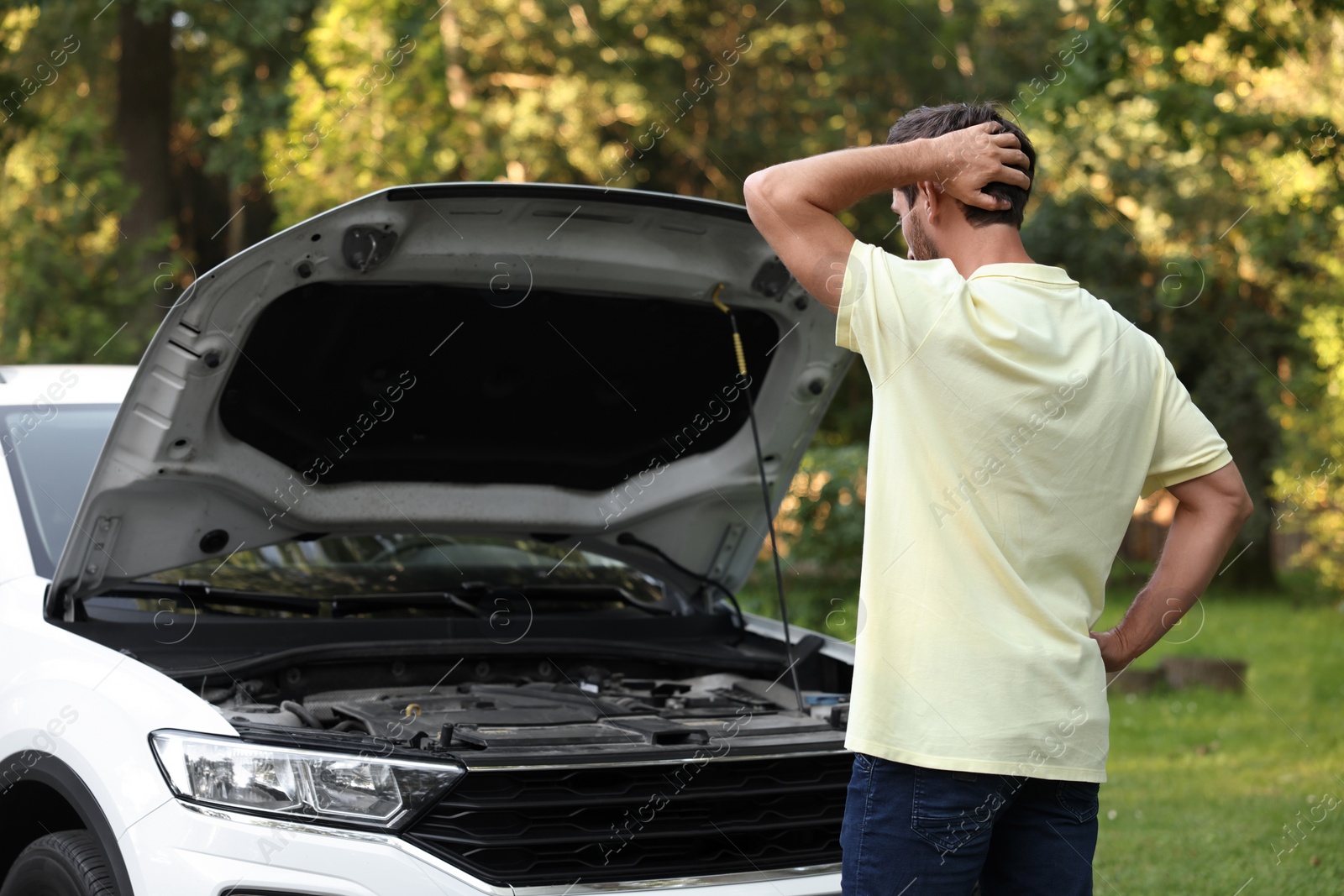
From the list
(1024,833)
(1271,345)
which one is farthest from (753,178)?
(1271,345)

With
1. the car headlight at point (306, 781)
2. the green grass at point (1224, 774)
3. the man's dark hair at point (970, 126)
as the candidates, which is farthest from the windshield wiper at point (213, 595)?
the green grass at point (1224, 774)

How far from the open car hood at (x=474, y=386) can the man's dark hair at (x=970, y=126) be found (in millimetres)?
1056

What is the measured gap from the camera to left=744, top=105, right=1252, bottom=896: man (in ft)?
6.21

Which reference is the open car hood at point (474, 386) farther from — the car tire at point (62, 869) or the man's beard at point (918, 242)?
the man's beard at point (918, 242)

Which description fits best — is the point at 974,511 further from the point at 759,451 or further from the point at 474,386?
the point at 474,386

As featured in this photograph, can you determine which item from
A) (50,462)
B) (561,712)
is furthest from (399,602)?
(50,462)

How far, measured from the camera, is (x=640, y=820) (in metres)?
2.69

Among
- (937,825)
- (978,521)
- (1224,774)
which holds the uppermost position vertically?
(978,521)

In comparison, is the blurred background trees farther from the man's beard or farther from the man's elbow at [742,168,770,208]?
the man's elbow at [742,168,770,208]

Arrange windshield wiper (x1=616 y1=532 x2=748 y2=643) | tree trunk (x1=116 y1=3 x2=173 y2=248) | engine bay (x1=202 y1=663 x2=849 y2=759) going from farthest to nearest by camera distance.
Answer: tree trunk (x1=116 y1=3 x2=173 y2=248) < windshield wiper (x1=616 y1=532 x2=748 y2=643) < engine bay (x1=202 y1=663 x2=849 y2=759)

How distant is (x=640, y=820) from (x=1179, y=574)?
1.21 meters

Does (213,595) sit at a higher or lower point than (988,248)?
higher

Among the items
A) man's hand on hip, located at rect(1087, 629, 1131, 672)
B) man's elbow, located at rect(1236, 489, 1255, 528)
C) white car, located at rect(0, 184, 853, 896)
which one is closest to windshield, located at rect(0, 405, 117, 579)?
white car, located at rect(0, 184, 853, 896)

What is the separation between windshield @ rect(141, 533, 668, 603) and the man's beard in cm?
223
